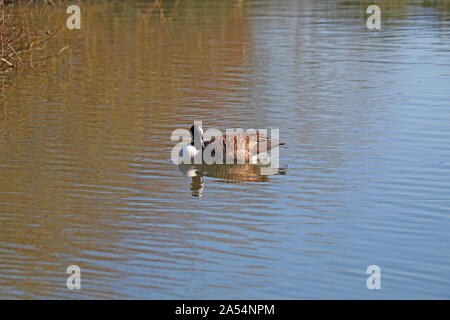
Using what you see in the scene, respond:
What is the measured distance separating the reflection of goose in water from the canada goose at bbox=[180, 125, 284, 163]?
0.15 meters

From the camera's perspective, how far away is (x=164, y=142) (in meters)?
13.5

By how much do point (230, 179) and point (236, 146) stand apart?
77 cm

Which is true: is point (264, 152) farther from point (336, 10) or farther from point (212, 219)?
point (336, 10)

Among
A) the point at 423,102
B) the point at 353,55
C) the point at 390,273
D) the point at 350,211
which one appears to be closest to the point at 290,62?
the point at 353,55

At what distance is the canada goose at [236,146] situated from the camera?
12203 millimetres

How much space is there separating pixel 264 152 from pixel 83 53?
12.4 m

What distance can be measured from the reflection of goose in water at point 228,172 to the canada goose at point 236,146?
0.50 ft

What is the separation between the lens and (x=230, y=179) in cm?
1162
